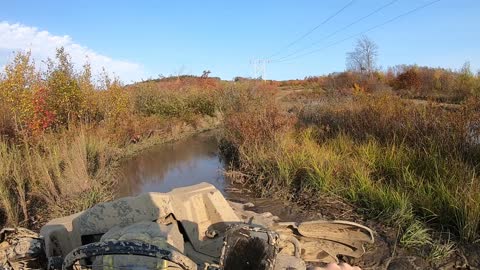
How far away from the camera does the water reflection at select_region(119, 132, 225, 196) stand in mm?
9852

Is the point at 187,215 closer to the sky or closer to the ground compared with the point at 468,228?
closer to the sky

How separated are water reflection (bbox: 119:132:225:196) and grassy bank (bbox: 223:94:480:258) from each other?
129 centimetres

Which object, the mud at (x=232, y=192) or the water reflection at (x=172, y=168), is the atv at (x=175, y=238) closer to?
the mud at (x=232, y=192)

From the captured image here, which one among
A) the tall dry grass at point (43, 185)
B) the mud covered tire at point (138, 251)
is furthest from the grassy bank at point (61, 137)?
the mud covered tire at point (138, 251)

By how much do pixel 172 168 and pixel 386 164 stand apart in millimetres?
6653

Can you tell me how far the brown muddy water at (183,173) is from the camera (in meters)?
7.63

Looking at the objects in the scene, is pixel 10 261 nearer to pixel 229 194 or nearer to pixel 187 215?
pixel 187 215

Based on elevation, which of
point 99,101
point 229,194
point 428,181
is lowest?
point 229,194

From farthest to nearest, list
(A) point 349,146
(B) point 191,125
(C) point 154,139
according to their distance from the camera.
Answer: (B) point 191,125, (C) point 154,139, (A) point 349,146

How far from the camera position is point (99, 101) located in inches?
532

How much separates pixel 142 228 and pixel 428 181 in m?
4.46

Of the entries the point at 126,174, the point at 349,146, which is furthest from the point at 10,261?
the point at 126,174

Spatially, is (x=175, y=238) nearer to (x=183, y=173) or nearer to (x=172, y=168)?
(x=183, y=173)

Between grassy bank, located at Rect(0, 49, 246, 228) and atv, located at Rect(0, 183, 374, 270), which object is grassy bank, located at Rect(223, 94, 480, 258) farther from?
grassy bank, located at Rect(0, 49, 246, 228)
